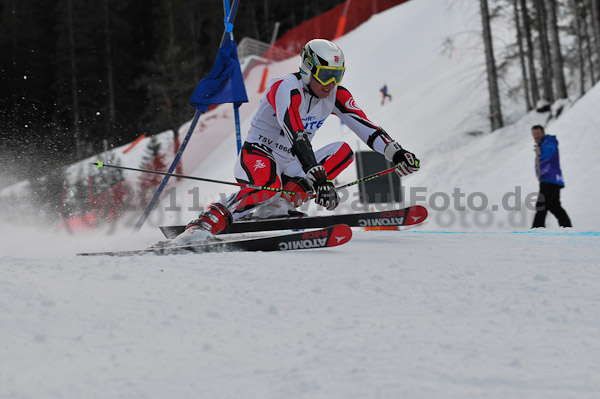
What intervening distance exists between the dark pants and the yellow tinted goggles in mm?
3799

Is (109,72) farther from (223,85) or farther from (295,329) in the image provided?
(295,329)

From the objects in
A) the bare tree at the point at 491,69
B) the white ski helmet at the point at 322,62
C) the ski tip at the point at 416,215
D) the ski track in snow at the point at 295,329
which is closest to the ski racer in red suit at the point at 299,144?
the white ski helmet at the point at 322,62

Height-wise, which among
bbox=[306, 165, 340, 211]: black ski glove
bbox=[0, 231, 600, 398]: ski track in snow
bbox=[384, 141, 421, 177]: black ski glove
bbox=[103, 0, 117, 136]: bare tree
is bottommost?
bbox=[0, 231, 600, 398]: ski track in snow

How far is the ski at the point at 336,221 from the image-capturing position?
4516 millimetres

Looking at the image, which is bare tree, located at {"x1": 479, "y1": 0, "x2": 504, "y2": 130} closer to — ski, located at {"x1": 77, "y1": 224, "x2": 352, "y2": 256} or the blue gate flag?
the blue gate flag

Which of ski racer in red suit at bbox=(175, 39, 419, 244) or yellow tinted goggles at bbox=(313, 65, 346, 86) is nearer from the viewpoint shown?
ski racer in red suit at bbox=(175, 39, 419, 244)

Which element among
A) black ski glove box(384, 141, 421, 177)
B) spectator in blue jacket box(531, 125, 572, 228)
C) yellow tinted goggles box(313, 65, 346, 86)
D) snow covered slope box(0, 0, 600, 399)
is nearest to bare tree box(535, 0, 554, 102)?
spectator in blue jacket box(531, 125, 572, 228)

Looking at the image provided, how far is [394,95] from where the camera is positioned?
80.4 feet

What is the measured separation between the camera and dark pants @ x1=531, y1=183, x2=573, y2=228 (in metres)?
6.53

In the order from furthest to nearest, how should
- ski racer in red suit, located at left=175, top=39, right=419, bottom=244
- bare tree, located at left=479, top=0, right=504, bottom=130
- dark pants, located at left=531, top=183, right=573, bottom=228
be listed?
bare tree, located at left=479, top=0, right=504, bottom=130 < dark pants, located at left=531, top=183, right=573, bottom=228 < ski racer in red suit, located at left=175, top=39, right=419, bottom=244

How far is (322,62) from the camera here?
3893 mm

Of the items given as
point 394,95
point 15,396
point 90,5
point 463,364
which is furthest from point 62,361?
point 90,5

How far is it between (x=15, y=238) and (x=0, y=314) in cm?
347

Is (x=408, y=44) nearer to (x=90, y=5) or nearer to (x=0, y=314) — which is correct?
(x=90, y=5)
